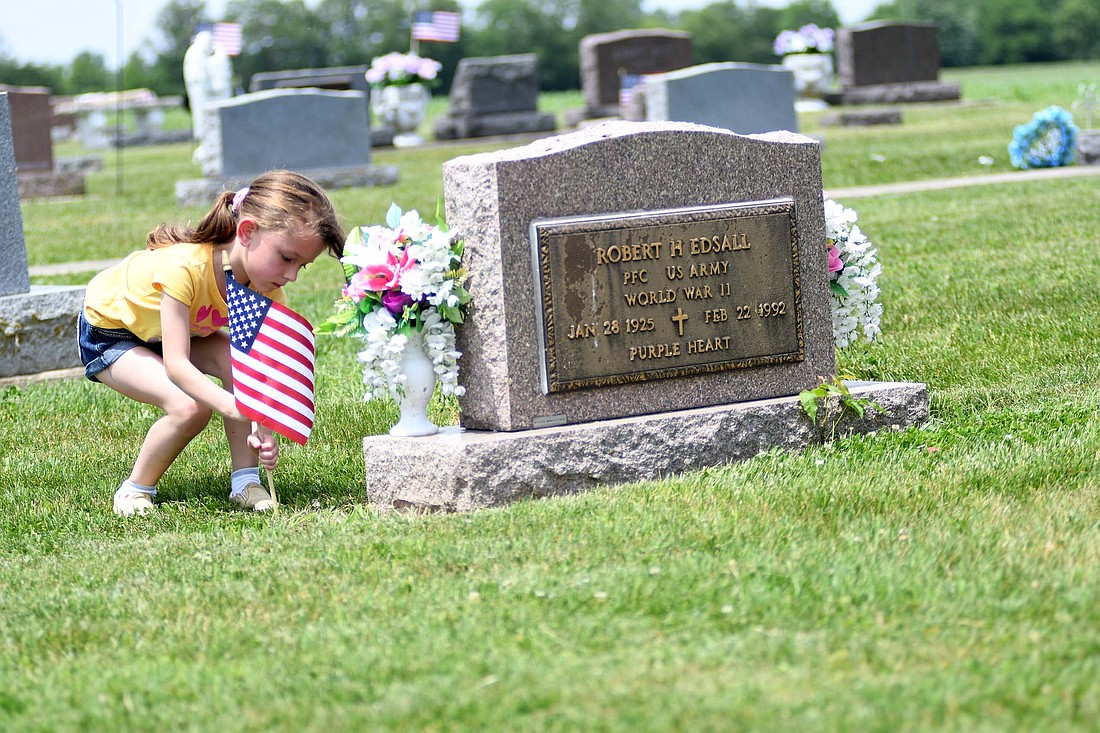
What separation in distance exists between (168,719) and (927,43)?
86.6 feet

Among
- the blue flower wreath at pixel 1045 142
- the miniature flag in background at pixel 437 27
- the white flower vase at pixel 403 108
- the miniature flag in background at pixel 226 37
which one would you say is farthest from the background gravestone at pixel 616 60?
the blue flower wreath at pixel 1045 142

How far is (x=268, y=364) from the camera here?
448 cm

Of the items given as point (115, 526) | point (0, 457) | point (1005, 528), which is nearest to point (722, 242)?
point (1005, 528)

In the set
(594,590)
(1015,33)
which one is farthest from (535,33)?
(594,590)

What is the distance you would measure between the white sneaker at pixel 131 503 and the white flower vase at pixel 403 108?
20.1 metres

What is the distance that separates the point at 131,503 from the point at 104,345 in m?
0.58

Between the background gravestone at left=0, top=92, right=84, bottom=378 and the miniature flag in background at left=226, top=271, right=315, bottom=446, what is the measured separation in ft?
11.0

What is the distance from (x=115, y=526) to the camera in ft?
14.5

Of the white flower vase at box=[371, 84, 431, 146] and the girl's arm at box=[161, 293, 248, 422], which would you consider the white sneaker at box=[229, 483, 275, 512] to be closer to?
the girl's arm at box=[161, 293, 248, 422]

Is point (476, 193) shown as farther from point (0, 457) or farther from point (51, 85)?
point (51, 85)

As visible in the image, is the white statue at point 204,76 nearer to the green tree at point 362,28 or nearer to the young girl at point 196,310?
the young girl at point 196,310

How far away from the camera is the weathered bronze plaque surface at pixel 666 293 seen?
4426 mm

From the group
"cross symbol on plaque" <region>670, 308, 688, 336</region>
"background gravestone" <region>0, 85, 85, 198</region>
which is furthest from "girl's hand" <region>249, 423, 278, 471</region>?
"background gravestone" <region>0, 85, 85, 198</region>

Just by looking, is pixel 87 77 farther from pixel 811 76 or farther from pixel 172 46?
pixel 811 76
